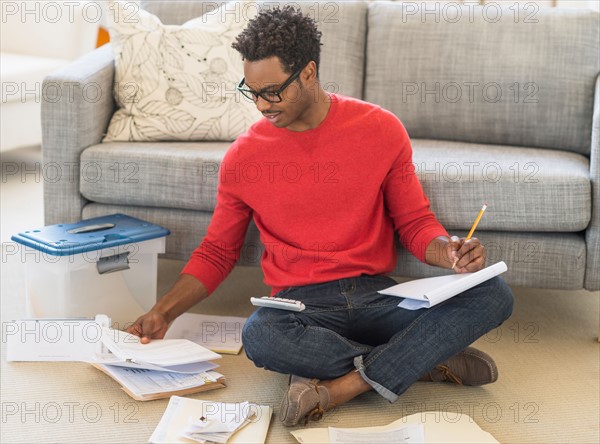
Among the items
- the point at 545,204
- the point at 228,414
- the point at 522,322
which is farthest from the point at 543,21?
the point at 228,414

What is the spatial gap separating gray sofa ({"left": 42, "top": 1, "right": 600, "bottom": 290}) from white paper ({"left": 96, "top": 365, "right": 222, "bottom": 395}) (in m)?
0.48

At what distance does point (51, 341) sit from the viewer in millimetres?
2180

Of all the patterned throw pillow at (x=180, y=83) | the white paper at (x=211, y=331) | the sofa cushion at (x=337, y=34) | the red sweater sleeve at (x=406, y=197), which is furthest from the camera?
the sofa cushion at (x=337, y=34)

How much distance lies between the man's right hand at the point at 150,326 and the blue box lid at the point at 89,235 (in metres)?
0.27

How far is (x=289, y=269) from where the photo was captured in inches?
84.7

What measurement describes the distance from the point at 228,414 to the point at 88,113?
1.06 meters

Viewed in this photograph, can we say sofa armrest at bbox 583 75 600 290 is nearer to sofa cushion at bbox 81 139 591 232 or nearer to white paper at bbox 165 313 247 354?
sofa cushion at bbox 81 139 591 232

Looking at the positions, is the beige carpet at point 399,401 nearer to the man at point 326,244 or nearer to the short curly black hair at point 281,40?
the man at point 326,244

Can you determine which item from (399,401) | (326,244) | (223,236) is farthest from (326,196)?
(399,401)

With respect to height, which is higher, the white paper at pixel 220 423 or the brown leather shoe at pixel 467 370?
the brown leather shoe at pixel 467 370

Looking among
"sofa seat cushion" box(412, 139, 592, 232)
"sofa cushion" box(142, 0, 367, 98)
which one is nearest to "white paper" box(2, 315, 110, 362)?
"sofa seat cushion" box(412, 139, 592, 232)

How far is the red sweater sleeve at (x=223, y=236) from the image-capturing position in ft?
7.15

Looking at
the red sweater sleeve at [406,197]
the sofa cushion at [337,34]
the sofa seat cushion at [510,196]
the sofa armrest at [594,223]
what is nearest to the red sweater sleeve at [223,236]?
the red sweater sleeve at [406,197]

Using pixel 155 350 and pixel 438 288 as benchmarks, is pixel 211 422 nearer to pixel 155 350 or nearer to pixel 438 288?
pixel 155 350
